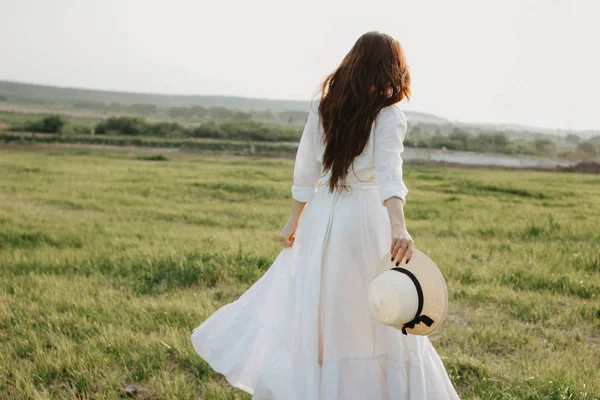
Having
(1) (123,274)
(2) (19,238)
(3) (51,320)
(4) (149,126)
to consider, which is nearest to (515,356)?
(3) (51,320)

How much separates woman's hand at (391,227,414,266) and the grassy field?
1539 millimetres

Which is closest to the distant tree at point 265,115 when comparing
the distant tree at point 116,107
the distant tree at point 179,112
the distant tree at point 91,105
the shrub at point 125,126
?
the distant tree at point 179,112

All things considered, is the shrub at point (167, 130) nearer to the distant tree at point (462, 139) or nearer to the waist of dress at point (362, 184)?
the distant tree at point (462, 139)

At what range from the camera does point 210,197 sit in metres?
15.2

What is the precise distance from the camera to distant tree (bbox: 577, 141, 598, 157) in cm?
3228

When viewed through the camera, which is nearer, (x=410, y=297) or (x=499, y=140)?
(x=410, y=297)

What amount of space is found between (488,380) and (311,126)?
2.30m

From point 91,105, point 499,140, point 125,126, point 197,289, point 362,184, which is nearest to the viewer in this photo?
point 362,184

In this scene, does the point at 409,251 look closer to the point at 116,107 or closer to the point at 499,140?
the point at 499,140

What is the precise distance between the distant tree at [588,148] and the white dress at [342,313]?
3245 cm

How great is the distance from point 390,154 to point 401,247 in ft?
1.68

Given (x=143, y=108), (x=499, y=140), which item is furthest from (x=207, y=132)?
(x=143, y=108)

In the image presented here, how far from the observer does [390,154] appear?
9.91 ft

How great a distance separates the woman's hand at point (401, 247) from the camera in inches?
114
